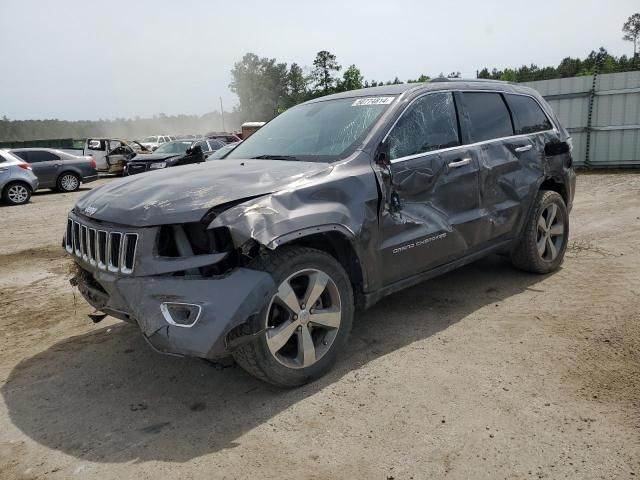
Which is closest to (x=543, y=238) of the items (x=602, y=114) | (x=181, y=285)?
(x=181, y=285)

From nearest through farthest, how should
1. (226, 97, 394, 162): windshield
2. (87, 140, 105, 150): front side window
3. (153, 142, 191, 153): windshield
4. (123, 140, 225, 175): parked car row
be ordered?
(226, 97, 394, 162): windshield → (123, 140, 225, 175): parked car row → (153, 142, 191, 153): windshield → (87, 140, 105, 150): front side window

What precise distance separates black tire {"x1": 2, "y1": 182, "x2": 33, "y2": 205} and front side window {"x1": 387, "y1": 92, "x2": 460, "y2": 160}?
1240 centimetres

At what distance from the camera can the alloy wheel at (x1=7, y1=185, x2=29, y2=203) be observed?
508 inches

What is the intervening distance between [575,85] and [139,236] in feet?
48.1

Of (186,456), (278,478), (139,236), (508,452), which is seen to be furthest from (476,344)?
(139,236)

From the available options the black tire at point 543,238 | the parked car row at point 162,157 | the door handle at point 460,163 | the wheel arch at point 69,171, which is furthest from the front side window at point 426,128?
the wheel arch at point 69,171

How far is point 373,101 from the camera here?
3.87 m

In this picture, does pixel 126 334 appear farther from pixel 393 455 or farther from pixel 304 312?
pixel 393 455

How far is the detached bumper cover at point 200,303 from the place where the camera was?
8.55ft

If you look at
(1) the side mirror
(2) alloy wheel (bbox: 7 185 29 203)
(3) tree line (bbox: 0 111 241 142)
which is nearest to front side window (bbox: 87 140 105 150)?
(2) alloy wheel (bbox: 7 185 29 203)

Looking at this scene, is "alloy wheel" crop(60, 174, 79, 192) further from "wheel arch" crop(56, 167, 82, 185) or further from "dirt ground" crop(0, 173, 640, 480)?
"dirt ground" crop(0, 173, 640, 480)

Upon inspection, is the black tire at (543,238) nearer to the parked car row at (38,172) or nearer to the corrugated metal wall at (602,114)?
the corrugated metal wall at (602,114)

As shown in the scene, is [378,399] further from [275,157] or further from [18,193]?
[18,193]

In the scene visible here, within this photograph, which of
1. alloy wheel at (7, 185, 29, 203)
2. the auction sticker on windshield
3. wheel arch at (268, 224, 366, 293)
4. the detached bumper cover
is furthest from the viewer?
alloy wheel at (7, 185, 29, 203)
